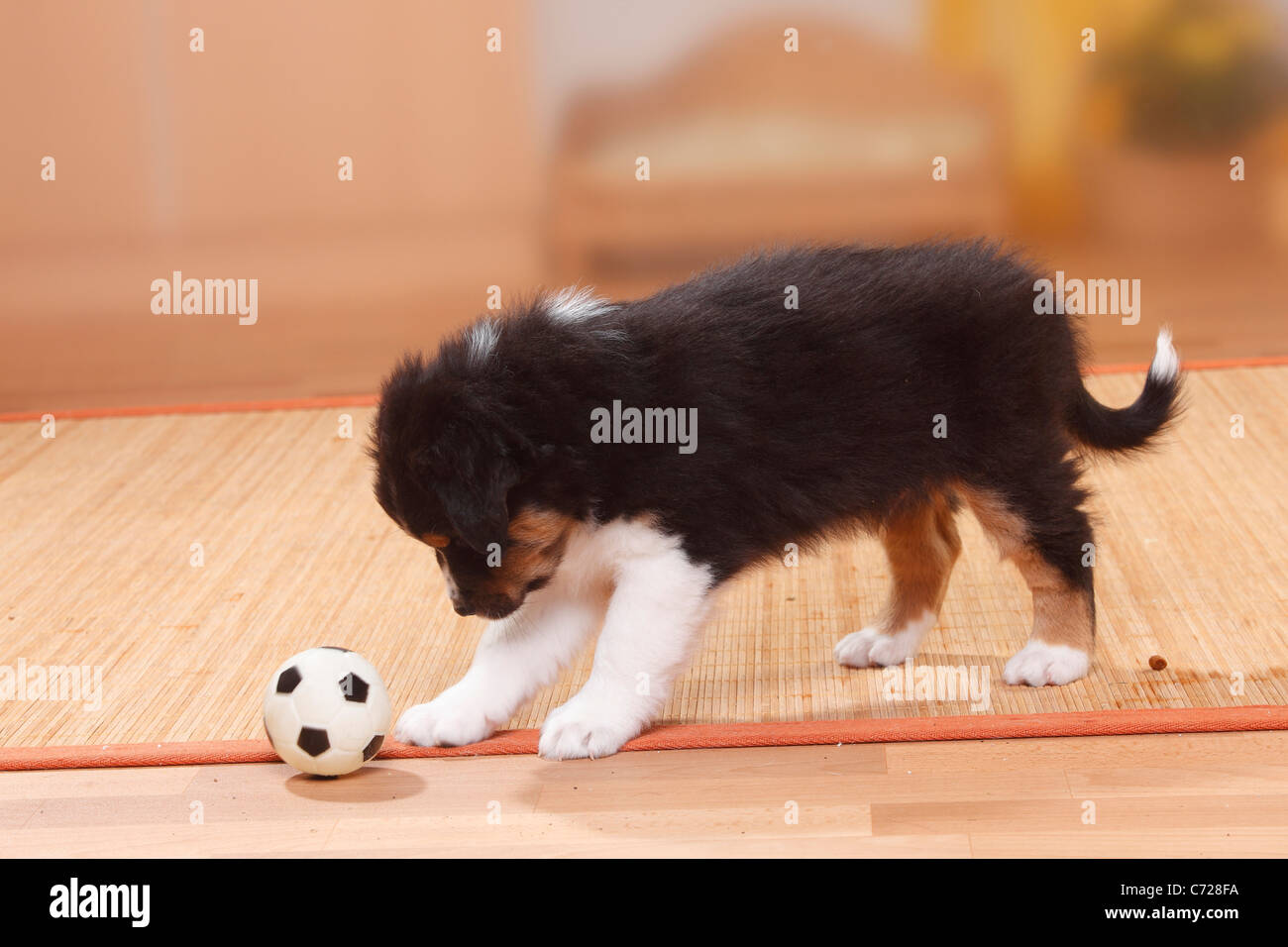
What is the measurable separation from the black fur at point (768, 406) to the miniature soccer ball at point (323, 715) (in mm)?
277

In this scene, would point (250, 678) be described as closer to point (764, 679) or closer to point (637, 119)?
point (764, 679)

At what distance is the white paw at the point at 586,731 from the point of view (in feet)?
8.36

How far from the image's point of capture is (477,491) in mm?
2387

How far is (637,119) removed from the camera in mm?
5863

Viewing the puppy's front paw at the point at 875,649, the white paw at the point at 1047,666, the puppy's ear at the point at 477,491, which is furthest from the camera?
the puppy's front paw at the point at 875,649

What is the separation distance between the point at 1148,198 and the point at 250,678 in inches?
162

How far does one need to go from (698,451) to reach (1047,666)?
0.80 meters

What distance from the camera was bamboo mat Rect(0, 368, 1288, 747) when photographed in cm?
281

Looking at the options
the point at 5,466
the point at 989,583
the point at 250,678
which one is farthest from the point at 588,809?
the point at 5,466

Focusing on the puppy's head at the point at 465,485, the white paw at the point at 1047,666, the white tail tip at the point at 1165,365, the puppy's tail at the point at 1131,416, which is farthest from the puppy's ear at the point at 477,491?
the white tail tip at the point at 1165,365

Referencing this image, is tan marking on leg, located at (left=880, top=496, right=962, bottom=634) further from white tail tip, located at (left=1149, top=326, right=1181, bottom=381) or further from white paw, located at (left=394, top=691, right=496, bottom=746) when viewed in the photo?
white paw, located at (left=394, top=691, right=496, bottom=746)

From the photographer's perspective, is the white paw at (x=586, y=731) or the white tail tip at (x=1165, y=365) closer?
the white paw at (x=586, y=731)

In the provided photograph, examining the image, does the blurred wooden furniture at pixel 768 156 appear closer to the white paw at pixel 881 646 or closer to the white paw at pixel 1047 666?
the white paw at pixel 881 646

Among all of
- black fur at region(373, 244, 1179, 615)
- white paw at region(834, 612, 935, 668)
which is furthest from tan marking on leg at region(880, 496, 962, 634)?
black fur at region(373, 244, 1179, 615)
